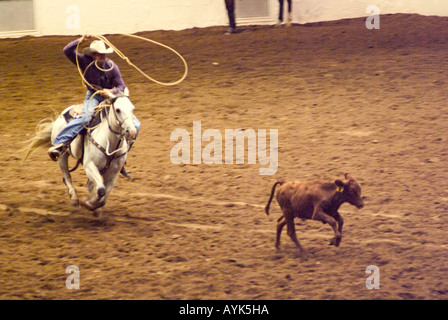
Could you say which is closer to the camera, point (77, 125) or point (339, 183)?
point (339, 183)

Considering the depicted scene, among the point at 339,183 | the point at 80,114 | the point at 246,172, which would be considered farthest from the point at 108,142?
the point at 339,183

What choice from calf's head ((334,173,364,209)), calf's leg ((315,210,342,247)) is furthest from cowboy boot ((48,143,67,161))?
calf's head ((334,173,364,209))

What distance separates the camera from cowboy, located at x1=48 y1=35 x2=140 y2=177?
282 inches

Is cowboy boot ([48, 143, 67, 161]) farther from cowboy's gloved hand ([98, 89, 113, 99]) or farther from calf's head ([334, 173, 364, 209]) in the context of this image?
calf's head ([334, 173, 364, 209])

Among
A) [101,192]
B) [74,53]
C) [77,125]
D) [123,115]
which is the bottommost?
[101,192]

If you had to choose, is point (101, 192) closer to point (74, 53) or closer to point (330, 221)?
point (74, 53)

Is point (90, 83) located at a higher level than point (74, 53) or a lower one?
lower

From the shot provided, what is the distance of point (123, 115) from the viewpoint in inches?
266

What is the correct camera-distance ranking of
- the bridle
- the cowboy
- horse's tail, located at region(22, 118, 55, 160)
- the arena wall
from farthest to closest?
the arena wall, horse's tail, located at region(22, 118, 55, 160), the cowboy, the bridle

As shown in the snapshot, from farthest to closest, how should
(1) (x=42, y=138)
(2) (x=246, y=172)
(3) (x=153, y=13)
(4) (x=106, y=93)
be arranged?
(3) (x=153, y=13) → (2) (x=246, y=172) → (1) (x=42, y=138) → (4) (x=106, y=93)

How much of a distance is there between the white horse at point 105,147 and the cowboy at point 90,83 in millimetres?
137

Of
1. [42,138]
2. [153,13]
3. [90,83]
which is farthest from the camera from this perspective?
Result: [153,13]

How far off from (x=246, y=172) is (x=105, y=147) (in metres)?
2.29

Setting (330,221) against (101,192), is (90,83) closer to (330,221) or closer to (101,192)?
(101,192)
